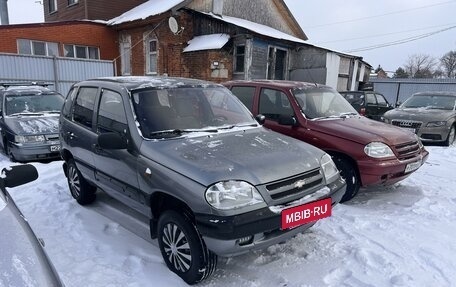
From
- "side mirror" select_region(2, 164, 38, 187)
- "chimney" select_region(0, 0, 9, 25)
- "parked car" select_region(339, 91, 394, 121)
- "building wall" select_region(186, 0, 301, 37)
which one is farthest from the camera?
"chimney" select_region(0, 0, 9, 25)

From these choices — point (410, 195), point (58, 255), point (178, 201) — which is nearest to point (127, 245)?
point (58, 255)

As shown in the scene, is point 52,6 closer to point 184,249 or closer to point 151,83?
point 151,83

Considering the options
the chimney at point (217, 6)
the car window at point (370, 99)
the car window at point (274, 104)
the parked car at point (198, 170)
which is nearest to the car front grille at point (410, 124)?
the car window at point (370, 99)

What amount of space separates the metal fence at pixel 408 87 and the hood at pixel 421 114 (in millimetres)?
13681

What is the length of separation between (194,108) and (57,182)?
3210mm

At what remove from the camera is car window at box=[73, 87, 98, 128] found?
4117mm

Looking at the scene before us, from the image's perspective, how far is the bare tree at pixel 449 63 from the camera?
179 feet

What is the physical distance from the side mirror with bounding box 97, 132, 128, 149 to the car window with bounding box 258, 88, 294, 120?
2.72 m

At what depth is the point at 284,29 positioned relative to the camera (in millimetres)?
20266

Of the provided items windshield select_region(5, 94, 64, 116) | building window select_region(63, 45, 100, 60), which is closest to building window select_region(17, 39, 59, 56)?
building window select_region(63, 45, 100, 60)

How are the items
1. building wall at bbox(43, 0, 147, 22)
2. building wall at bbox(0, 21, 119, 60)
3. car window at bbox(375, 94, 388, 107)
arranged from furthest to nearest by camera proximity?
building wall at bbox(43, 0, 147, 22) < building wall at bbox(0, 21, 119, 60) < car window at bbox(375, 94, 388, 107)

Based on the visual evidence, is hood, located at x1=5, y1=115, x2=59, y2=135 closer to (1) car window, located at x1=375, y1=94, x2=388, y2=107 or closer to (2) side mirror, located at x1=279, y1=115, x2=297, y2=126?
(2) side mirror, located at x1=279, y1=115, x2=297, y2=126

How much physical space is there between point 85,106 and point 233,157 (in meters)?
2.47

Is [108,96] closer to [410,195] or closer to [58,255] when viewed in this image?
[58,255]
